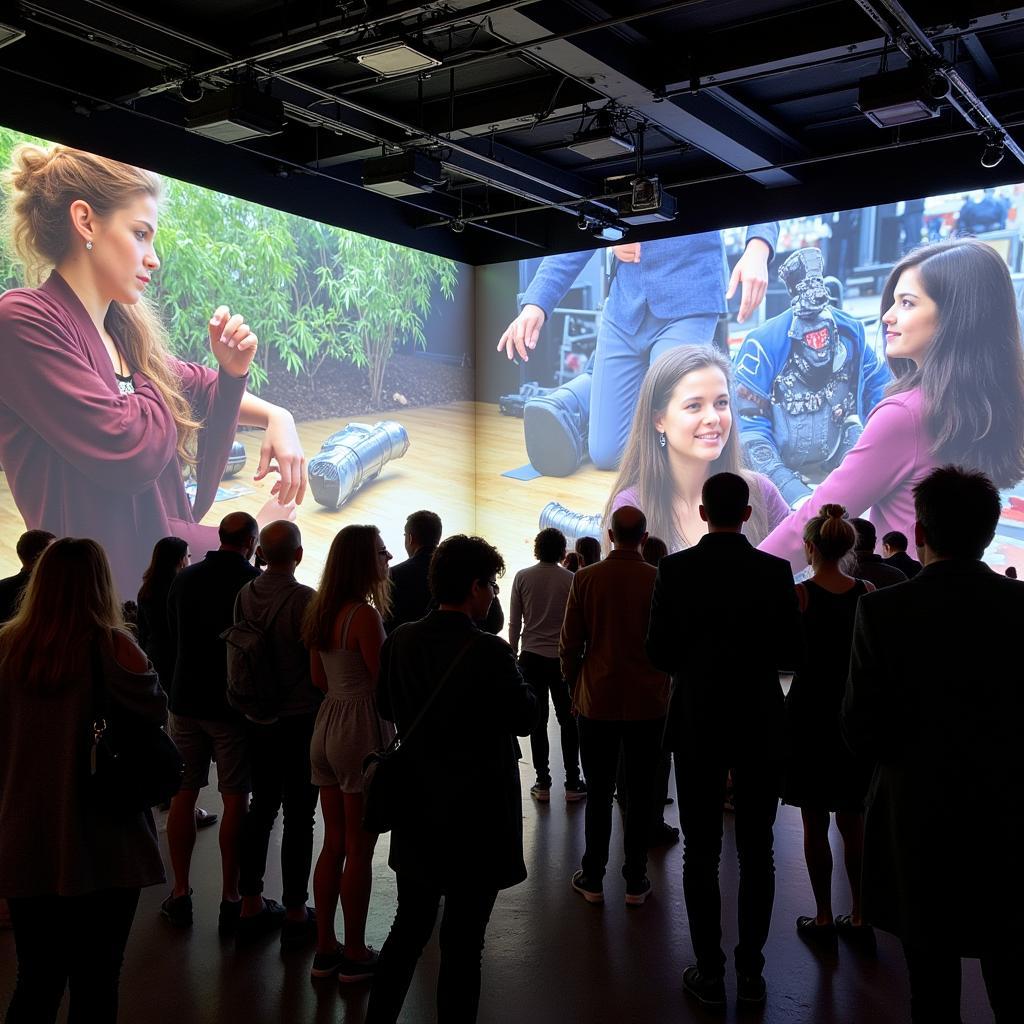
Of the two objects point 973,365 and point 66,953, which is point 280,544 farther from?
Answer: point 973,365

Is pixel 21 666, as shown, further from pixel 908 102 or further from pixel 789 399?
pixel 789 399

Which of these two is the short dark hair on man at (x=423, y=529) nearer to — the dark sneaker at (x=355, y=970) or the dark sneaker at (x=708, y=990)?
the dark sneaker at (x=355, y=970)

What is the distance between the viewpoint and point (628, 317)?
1065cm

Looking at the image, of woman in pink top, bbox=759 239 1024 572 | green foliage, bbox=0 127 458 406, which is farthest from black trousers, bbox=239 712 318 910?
woman in pink top, bbox=759 239 1024 572

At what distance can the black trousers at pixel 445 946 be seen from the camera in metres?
2.34

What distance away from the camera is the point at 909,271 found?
8.81m

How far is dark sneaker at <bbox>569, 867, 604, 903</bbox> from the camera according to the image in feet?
12.5

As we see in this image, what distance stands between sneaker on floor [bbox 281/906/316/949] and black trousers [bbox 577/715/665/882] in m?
1.14

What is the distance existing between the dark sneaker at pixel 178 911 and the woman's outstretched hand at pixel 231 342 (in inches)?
230

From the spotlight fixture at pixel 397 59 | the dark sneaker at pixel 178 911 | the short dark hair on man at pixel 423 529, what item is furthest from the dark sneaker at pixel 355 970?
the spotlight fixture at pixel 397 59

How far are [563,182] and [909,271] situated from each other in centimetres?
347

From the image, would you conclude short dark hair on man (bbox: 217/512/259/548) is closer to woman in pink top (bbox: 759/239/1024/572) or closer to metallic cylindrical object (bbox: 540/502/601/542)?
woman in pink top (bbox: 759/239/1024/572)

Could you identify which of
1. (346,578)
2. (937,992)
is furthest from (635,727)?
(937,992)

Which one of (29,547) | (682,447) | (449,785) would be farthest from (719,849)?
(682,447)
